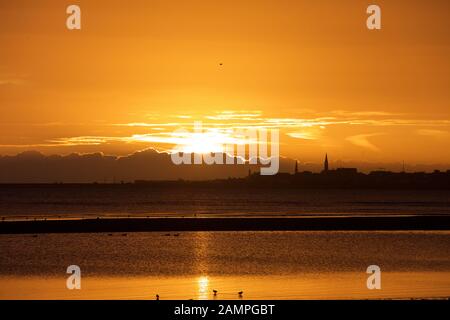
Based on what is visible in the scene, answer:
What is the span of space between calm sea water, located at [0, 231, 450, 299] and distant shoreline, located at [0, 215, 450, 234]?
5812 mm

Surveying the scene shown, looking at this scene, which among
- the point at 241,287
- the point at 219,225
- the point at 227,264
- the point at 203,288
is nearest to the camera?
the point at 203,288

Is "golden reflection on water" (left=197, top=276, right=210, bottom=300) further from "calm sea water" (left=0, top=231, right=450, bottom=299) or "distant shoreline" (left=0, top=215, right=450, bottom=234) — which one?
"distant shoreline" (left=0, top=215, right=450, bottom=234)

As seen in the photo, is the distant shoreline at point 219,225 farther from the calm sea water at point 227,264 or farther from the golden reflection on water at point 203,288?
the golden reflection on water at point 203,288

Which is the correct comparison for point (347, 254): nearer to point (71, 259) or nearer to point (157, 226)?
point (71, 259)

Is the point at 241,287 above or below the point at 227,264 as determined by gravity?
below

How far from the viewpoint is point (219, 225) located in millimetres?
83438

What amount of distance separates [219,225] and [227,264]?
36.0m

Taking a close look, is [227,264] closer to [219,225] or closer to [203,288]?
[203,288]

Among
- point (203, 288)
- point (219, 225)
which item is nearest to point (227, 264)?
point (203, 288)

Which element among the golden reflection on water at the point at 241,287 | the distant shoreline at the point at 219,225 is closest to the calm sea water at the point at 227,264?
the golden reflection on water at the point at 241,287

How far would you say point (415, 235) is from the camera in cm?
7194
